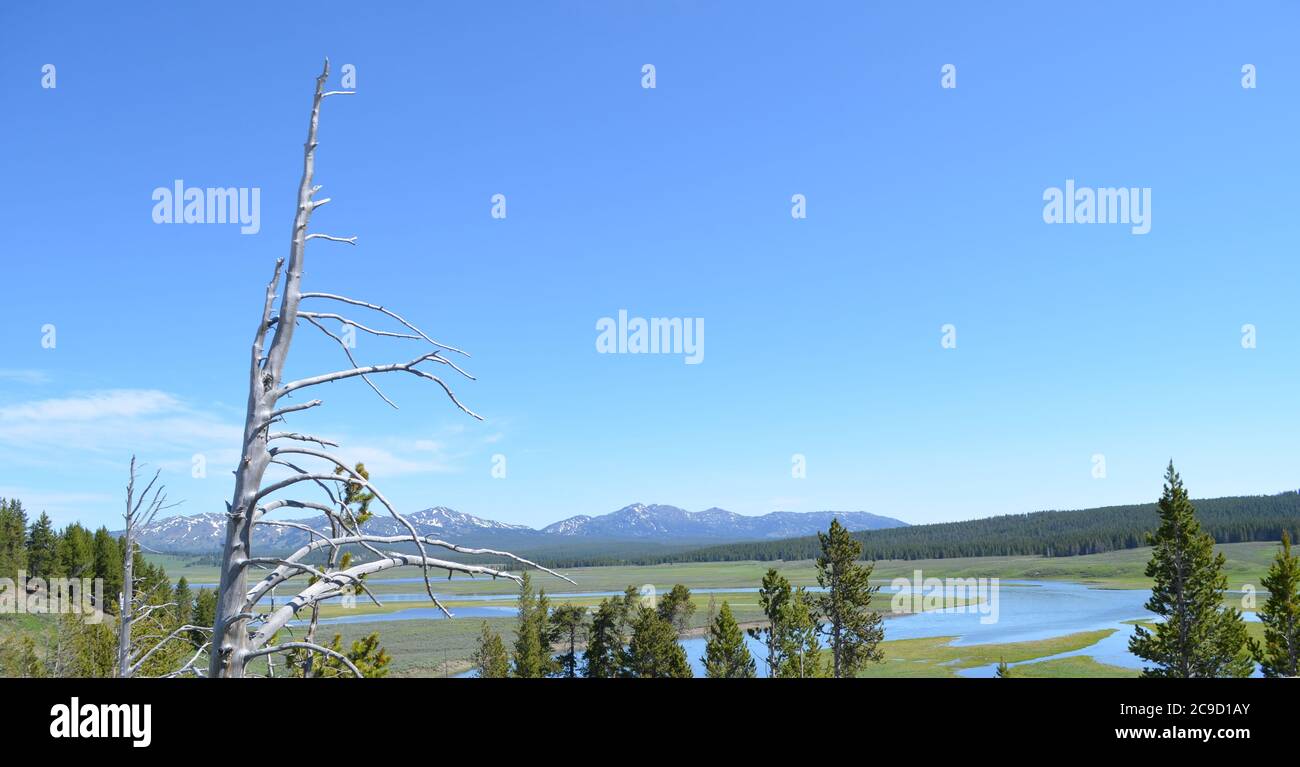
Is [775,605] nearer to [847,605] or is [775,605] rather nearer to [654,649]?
[847,605]

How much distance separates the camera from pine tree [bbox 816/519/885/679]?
5009 cm

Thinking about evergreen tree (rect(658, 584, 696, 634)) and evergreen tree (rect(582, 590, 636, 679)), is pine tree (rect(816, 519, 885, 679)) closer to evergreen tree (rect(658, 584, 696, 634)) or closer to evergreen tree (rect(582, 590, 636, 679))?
evergreen tree (rect(658, 584, 696, 634))

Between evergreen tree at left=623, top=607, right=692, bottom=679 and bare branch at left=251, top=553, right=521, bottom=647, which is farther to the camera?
evergreen tree at left=623, top=607, right=692, bottom=679

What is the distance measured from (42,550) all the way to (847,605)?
291ft

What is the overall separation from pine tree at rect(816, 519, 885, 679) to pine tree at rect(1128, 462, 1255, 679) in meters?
14.7

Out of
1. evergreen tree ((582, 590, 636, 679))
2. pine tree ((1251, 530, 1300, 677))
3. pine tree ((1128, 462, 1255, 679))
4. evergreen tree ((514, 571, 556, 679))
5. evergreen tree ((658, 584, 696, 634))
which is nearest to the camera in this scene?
pine tree ((1251, 530, 1300, 677))

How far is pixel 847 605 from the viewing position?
50.4m

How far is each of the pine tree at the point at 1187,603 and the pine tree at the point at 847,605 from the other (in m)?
14.7

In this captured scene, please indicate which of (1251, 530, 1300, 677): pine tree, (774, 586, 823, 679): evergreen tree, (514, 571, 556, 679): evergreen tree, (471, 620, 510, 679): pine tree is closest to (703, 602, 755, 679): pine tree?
(774, 586, 823, 679): evergreen tree

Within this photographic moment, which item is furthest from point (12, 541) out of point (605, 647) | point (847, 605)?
point (847, 605)

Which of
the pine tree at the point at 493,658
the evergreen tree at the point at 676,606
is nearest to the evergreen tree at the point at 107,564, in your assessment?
the pine tree at the point at 493,658
